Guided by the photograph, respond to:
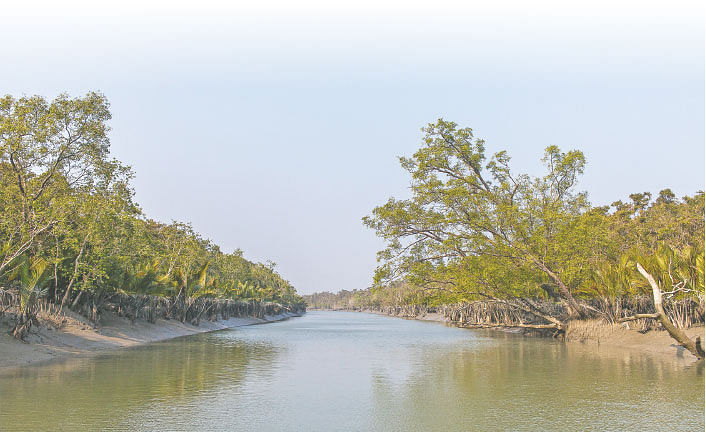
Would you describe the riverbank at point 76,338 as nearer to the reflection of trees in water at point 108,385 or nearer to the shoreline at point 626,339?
the reflection of trees in water at point 108,385

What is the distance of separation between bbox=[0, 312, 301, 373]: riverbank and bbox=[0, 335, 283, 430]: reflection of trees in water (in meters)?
2.11

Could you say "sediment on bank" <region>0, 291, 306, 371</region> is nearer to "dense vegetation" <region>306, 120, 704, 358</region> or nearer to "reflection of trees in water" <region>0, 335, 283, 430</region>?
"reflection of trees in water" <region>0, 335, 283, 430</region>

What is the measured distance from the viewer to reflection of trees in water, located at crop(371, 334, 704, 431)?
13219 millimetres

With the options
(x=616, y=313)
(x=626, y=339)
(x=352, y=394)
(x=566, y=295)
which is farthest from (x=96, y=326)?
(x=626, y=339)

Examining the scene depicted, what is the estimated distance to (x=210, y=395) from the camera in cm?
1662

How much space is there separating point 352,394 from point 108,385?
8.25m

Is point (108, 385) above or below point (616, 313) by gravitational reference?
below

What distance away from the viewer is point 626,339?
116ft

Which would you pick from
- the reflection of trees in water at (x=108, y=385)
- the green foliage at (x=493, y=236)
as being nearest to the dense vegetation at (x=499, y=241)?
the green foliage at (x=493, y=236)

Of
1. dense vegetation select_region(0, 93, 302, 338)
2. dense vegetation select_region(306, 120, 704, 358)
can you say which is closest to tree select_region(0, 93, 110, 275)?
dense vegetation select_region(0, 93, 302, 338)

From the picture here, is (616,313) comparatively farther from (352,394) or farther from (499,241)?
(352,394)

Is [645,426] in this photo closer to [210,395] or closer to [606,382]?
[606,382]

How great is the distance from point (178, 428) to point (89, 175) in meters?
21.8

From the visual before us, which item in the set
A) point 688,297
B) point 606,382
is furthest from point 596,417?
point 688,297
